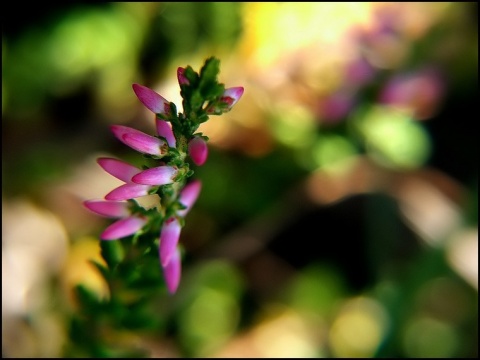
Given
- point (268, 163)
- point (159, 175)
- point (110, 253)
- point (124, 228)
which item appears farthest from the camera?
point (268, 163)

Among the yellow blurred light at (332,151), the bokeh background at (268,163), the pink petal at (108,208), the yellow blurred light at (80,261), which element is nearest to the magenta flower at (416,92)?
the bokeh background at (268,163)

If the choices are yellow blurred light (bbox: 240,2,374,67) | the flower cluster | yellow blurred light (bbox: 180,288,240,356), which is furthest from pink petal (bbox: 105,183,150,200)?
yellow blurred light (bbox: 240,2,374,67)

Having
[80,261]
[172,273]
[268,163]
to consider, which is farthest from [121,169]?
[268,163]

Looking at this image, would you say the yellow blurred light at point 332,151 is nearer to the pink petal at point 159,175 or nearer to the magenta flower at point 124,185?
the magenta flower at point 124,185

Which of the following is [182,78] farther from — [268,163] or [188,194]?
[268,163]

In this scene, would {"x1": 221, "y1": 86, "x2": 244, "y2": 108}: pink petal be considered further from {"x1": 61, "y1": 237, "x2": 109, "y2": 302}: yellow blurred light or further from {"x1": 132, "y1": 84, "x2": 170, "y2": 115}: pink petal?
{"x1": 61, "y1": 237, "x2": 109, "y2": 302}: yellow blurred light

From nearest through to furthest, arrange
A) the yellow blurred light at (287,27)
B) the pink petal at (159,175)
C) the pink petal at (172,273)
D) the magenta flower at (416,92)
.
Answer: the pink petal at (159,175), the pink petal at (172,273), the yellow blurred light at (287,27), the magenta flower at (416,92)

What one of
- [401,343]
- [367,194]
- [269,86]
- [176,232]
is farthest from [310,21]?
[176,232]

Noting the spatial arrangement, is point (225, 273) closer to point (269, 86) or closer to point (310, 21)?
point (269, 86)
